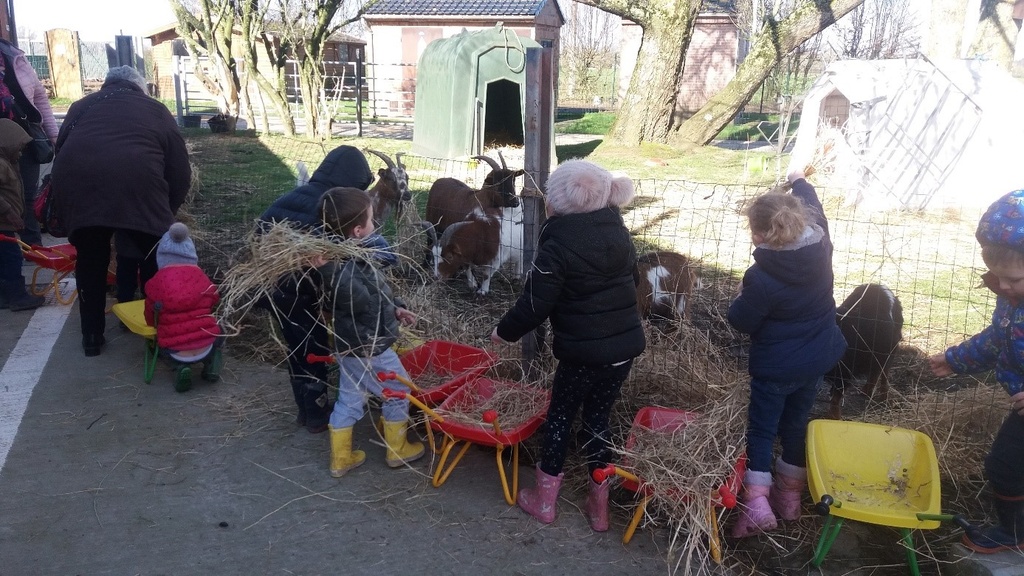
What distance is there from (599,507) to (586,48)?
38.2 m

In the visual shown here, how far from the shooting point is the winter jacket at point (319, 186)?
3.94 metres

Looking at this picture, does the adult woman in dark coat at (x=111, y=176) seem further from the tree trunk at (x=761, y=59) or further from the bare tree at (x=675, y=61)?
the tree trunk at (x=761, y=59)

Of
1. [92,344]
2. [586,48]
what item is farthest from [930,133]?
[586,48]

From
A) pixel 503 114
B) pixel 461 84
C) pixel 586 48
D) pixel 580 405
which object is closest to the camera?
pixel 580 405

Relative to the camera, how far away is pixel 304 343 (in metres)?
3.98

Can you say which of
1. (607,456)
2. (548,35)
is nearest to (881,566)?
(607,456)

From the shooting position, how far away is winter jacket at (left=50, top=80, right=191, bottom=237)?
4.58m

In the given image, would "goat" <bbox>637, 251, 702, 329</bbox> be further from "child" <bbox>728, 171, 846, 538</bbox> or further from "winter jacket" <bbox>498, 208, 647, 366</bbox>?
"winter jacket" <bbox>498, 208, 647, 366</bbox>

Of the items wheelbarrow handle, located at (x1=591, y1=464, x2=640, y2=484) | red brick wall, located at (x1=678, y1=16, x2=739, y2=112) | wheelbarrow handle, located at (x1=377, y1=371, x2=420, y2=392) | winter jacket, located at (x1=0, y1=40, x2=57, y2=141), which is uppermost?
red brick wall, located at (x1=678, y1=16, x2=739, y2=112)

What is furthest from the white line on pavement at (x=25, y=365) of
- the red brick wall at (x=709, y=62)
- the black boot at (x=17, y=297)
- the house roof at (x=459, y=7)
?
the red brick wall at (x=709, y=62)

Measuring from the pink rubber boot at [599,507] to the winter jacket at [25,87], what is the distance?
523cm

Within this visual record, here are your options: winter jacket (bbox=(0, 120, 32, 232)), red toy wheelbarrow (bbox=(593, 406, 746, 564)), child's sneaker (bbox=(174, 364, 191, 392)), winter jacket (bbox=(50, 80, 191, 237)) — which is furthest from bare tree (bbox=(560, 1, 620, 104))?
red toy wheelbarrow (bbox=(593, 406, 746, 564))

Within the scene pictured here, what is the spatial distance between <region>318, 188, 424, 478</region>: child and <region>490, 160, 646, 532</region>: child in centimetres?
63

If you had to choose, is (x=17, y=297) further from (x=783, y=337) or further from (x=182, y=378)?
(x=783, y=337)
